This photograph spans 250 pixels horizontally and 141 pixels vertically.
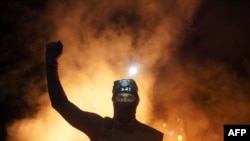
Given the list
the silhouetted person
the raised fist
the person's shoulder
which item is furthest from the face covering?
the raised fist

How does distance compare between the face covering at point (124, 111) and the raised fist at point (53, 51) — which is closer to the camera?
the raised fist at point (53, 51)

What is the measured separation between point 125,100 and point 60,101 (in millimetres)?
630

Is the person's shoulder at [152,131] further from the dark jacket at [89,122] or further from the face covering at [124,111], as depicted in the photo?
the face covering at [124,111]

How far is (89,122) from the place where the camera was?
13.9 feet

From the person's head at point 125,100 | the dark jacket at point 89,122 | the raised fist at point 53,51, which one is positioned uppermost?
the raised fist at point 53,51

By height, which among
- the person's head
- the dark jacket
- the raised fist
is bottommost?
the dark jacket

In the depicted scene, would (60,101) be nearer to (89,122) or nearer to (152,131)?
(89,122)

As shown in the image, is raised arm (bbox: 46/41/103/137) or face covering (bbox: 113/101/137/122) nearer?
raised arm (bbox: 46/41/103/137)

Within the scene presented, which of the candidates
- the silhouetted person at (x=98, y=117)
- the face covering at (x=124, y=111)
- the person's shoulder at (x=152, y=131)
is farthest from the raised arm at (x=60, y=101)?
the person's shoulder at (x=152, y=131)

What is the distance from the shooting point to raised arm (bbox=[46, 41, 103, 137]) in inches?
164

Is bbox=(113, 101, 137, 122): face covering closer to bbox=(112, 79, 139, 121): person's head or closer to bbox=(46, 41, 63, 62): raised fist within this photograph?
bbox=(112, 79, 139, 121): person's head

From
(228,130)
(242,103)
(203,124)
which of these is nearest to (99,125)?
(228,130)

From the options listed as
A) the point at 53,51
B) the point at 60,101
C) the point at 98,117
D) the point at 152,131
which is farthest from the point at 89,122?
the point at 53,51

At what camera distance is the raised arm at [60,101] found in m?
4.18
